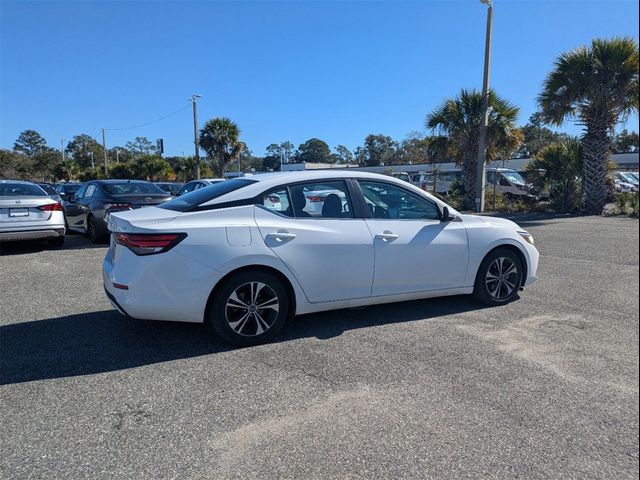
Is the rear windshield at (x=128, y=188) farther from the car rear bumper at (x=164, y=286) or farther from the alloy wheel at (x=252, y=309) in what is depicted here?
the alloy wheel at (x=252, y=309)

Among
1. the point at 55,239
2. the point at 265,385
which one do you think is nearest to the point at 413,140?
the point at 55,239

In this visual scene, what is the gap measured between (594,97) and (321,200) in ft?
51.0

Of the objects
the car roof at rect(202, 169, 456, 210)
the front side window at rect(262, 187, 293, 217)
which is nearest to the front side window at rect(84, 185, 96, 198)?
the car roof at rect(202, 169, 456, 210)

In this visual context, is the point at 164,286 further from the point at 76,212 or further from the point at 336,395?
the point at 76,212

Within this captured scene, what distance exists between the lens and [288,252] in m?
4.30

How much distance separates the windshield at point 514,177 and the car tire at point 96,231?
63.4 ft

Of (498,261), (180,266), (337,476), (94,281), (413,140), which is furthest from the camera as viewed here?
(413,140)

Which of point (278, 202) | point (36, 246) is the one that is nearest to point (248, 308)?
point (278, 202)

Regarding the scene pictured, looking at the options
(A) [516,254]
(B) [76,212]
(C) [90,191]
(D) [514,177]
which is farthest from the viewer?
(D) [514,177]

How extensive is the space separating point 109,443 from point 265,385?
111cm

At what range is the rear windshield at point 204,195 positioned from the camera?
14.6 ft

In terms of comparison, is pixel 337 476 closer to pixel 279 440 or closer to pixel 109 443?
pixel 279 440

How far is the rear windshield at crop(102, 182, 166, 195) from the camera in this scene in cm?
1070

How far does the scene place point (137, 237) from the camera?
4.02 meters
